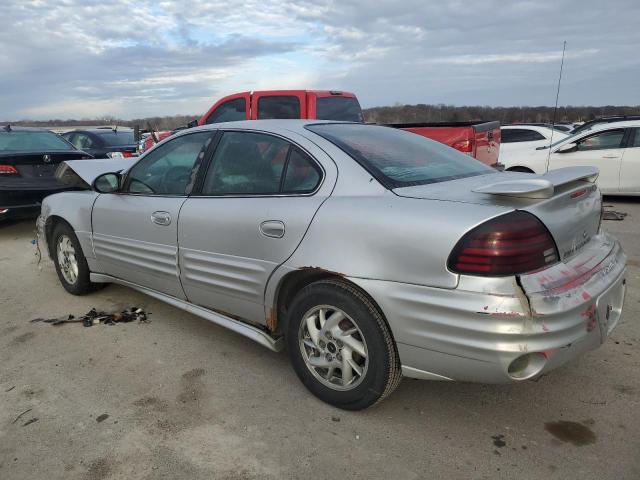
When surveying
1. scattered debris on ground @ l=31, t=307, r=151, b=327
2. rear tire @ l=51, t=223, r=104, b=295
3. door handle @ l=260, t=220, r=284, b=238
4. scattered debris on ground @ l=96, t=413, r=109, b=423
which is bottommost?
scattered debris on ground @ l=31, t=307, r=151, b=327

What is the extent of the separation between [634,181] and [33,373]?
30.8 ft

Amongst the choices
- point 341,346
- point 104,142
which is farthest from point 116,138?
point 341,346

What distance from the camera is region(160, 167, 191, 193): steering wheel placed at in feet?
11.4

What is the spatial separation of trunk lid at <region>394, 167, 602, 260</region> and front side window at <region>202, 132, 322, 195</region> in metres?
0.60

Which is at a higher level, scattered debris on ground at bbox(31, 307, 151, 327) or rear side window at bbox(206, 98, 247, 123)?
rear side window at bbox(206, 98, 247, 123)

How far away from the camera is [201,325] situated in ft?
13.0

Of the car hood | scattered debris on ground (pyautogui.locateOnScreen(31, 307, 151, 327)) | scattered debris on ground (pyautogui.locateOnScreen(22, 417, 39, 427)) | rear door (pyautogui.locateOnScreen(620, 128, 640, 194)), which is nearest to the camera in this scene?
scattered debris on ground (pyautogui.locateOnScreen(22, 417, 39, 427))

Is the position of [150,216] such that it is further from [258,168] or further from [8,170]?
[8,170]

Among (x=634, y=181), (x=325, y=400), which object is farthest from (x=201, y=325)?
(x=634, y=181)

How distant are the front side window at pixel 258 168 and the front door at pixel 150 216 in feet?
0.68

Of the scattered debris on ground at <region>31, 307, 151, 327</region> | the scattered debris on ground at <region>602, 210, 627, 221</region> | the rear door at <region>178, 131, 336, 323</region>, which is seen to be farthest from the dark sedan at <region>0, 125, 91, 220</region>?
the scattered debris on ground at <region>602, 210, 627, 221</region>

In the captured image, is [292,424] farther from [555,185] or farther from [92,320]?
[92,320]

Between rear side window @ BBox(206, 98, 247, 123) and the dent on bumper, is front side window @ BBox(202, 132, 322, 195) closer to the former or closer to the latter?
the dent on bumper

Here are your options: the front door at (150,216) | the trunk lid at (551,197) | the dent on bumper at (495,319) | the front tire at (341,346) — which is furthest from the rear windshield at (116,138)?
the dent on bumper at (495,319)
